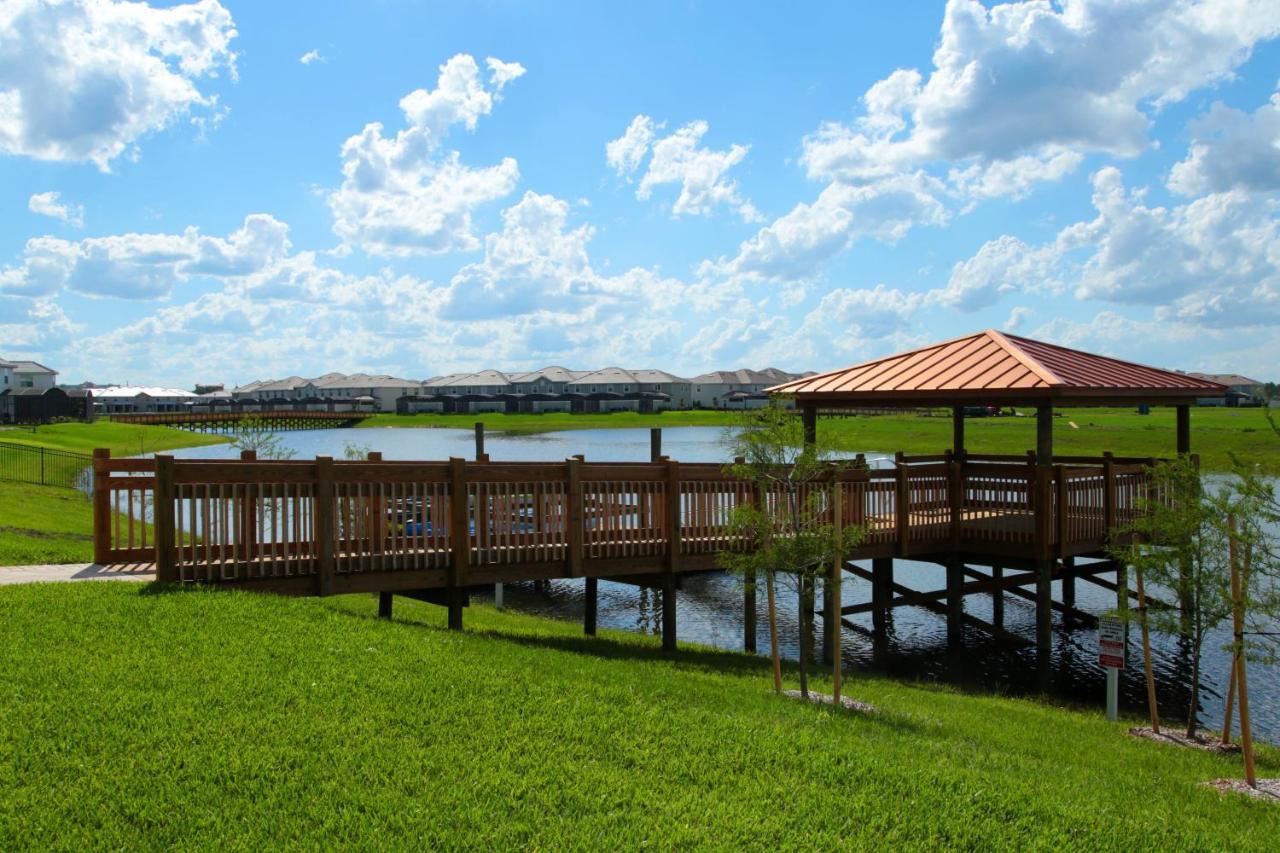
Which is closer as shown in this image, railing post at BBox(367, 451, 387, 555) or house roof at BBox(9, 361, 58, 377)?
railing post at BBox(367, 451, 387, 555)

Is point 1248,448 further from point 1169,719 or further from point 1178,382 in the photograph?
A: point 1169,719

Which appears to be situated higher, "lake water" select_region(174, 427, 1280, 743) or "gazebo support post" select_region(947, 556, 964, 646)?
"gazebo support post" select_region(947, 556, 964, 646)

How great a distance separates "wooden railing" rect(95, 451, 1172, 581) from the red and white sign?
311 cm

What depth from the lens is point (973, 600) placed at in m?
23.3

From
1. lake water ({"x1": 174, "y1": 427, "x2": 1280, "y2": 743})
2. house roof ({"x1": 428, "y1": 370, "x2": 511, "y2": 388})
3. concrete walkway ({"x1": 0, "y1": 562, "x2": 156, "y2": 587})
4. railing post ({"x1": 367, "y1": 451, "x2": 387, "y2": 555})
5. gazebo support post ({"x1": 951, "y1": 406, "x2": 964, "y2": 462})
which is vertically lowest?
lake water ({"x1": 174, "y1": 427, "x2": 1280, "y2": 743})

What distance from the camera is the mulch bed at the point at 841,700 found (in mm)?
9277


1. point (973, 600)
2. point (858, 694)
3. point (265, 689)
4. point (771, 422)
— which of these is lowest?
point (973, 600)

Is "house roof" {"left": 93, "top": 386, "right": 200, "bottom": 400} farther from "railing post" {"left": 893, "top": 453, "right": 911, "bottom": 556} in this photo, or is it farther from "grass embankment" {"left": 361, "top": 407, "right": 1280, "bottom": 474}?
"railing post" {"left": 893, "top": 453, "right": 911, "bottom": 556}

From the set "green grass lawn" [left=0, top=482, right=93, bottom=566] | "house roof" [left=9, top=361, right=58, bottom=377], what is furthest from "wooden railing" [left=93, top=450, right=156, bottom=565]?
"house roof" [left=9, top=361, right=58, bottom=377]

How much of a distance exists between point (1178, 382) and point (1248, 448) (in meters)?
45.4

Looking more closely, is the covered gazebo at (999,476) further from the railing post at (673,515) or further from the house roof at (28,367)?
the house roof at (28,367)

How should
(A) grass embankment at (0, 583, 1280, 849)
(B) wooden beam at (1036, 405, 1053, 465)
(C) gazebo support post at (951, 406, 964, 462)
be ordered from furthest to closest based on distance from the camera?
(C) gazebo support post at (951, 406, 964, 462)
(B) wooden beam at (1036, 405, 1053, 465)
(A) grass embankment at (0, 583, 1280, 849)

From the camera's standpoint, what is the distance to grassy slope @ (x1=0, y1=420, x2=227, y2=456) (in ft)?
185

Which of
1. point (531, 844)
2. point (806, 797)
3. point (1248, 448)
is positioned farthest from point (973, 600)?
point (1248, 448)
